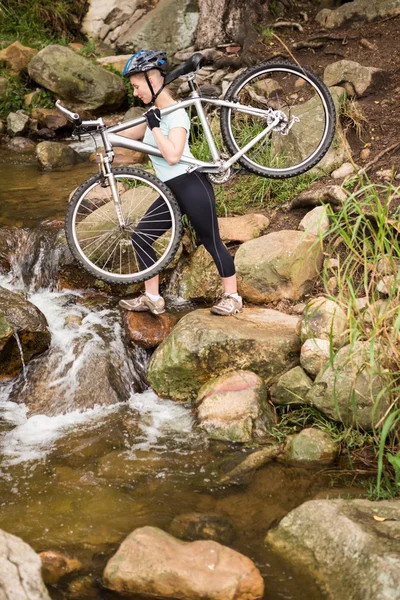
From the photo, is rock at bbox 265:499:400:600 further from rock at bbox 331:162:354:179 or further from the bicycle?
rock at bbox 331:162:354:179

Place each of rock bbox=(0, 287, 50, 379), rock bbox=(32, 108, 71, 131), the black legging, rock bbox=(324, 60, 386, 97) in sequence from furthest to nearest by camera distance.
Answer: rock bbox=(32, 108, 71, 131)
rock bbox=(324, 60, 386, 97)
rock bbox=(0, 287, 50, 379)
the black legging

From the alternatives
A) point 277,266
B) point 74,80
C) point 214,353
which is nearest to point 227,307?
point 214,353

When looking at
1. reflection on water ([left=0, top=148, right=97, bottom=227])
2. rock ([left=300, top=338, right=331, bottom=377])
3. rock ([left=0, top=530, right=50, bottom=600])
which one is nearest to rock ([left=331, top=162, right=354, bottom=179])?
rock ([left=300, top=338, right=331, bottom=377])

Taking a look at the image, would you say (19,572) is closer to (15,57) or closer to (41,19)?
(15,57)

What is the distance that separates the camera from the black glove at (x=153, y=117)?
15.8 ft

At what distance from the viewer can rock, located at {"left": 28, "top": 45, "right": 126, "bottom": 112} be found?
35.4ft

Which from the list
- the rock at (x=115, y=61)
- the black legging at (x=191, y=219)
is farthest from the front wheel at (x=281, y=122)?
the rock at (x=115, y=61)

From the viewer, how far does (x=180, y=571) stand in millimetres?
3277

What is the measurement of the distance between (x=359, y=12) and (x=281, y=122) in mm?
4525

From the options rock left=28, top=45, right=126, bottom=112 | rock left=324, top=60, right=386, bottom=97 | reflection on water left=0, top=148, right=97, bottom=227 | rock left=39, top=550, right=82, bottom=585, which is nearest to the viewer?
rock left=39, top=550, right=82, bottom=585

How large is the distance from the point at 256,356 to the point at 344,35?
224 inches

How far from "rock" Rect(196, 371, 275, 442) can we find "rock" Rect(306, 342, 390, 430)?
14.3 inches

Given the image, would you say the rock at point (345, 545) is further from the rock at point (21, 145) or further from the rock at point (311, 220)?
the rock at point (21, 145)

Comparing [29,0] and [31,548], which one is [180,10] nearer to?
[29,0]
